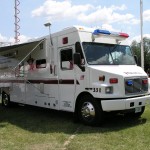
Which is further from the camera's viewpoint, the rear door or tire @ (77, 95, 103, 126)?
the rear door

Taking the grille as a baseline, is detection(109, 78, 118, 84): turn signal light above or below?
above

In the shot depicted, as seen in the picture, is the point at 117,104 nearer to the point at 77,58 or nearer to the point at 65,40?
the point at 77,58

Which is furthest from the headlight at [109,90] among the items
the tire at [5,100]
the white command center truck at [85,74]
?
the tire at [5,100]

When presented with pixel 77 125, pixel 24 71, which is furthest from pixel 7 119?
pixel 77 125

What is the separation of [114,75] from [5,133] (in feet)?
11.0

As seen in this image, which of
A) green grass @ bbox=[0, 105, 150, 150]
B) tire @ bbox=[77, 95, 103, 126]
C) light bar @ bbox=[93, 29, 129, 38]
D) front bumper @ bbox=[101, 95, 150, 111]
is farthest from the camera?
light bar @ bbox=[93, 29, 129, 38]

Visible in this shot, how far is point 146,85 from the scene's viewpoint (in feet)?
32.3

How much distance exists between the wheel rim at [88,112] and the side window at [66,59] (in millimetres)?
1263

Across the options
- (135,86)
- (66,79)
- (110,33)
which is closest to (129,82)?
(135,86)

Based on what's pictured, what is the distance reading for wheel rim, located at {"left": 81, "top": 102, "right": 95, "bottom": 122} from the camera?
941cm

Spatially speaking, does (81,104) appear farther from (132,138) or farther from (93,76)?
(132,138)

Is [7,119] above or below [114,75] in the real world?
below

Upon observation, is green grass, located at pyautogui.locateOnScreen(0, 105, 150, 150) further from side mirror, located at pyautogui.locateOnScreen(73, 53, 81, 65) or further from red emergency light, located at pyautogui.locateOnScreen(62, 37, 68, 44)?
red emergency light, located at pyautogui.locateOnScreen(62, 37, 68, 44)

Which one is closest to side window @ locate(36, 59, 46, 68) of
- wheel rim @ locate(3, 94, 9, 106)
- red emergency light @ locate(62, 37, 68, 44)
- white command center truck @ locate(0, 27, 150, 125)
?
white command center truck @ locate(0, 27, 150, 125)
